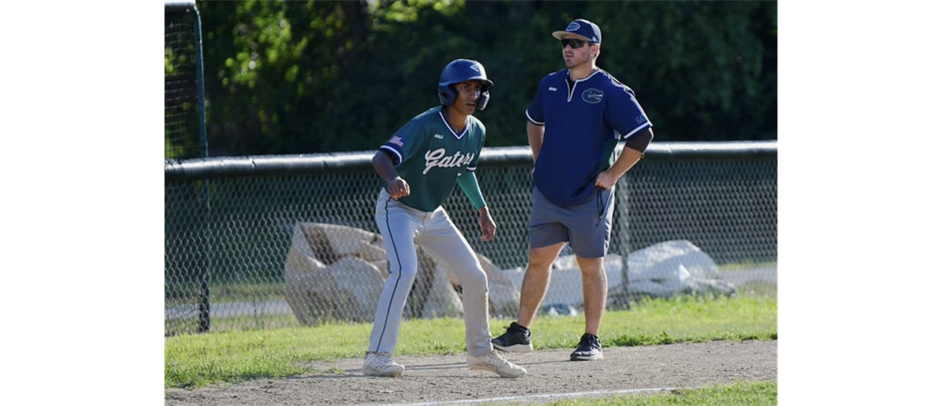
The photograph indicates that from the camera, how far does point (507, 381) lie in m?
6.98

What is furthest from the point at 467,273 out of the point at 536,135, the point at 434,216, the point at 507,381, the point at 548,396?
the point at 536,135

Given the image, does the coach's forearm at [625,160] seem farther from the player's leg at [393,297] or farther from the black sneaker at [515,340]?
the player's leg at [393,297]

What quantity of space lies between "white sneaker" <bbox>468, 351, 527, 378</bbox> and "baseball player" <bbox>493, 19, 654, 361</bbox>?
0.79m

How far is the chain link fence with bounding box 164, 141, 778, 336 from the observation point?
9.77m

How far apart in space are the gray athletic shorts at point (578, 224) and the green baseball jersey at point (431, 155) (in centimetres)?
93

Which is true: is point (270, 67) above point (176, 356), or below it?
above

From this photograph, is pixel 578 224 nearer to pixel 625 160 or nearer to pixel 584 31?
pixel 625 160

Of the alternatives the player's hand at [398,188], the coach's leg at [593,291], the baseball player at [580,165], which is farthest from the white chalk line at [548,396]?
the coach's leg at [593,291]

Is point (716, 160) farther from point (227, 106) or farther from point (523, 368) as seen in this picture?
point (227, 106)

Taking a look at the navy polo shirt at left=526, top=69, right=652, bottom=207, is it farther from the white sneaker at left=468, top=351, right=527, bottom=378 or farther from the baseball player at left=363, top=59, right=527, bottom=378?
the white sneaker at left=468, top=351, right=527, bottom=378

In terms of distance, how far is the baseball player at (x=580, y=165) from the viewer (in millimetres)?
7734

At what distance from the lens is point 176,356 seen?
8.15 m

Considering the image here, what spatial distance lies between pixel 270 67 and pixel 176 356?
66.6 ft
